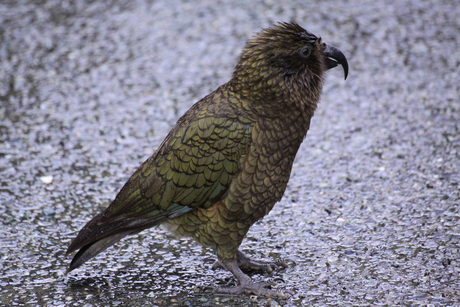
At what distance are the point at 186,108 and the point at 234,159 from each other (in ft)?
8.93

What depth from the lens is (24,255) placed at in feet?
12.7

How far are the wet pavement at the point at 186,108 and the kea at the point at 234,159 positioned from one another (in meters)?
0.39

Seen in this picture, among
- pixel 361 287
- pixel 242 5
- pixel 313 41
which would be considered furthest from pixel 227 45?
pixel 361 287

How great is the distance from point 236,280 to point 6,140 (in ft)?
9.50

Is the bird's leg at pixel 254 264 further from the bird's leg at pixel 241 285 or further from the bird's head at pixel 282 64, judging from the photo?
the bird's head at pixel 282 64

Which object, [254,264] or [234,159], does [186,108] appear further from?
[234,159]

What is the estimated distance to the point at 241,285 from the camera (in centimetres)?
353

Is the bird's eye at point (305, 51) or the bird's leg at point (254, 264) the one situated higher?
the bird's eye at point (305, 51)

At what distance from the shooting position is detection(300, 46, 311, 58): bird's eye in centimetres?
342

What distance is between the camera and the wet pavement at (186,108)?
11.8 ft

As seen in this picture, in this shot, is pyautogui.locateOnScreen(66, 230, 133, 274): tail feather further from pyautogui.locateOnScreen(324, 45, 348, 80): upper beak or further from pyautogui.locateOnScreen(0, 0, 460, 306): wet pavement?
pyautogui.locateOnScreen(324, 45, 348, 80): upper beak

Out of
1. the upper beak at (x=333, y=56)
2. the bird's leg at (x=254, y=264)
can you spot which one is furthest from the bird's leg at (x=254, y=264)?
the upper beak at (x=333, y=56)

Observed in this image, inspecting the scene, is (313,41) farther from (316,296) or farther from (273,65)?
(316,296)

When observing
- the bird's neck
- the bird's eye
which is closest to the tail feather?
the bird's neck
